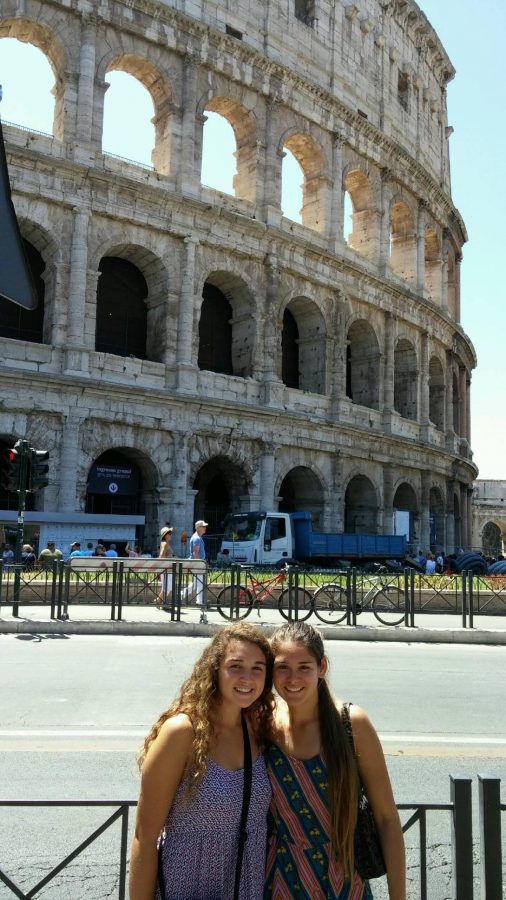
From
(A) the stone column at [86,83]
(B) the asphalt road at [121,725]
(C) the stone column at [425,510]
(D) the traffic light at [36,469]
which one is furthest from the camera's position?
(C) the stone column at [425,510]

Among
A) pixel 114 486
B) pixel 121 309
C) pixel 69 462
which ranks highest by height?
pixel 121 309

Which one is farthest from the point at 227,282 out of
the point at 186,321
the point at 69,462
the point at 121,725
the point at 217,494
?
the point at 121,725

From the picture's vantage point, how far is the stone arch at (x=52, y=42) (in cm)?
2348

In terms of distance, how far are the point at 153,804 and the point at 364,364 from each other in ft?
105

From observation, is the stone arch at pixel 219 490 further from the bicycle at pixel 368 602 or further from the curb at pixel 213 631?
the curb at pixel 213 631

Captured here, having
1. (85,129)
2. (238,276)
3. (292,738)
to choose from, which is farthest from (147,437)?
(292,738)

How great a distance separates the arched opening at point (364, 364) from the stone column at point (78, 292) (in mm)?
13386

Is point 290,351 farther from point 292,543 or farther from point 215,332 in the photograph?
point 292,543

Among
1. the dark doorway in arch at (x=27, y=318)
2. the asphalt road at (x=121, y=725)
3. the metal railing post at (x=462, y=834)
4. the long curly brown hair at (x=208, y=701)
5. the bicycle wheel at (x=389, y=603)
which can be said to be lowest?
the asphalt road at (x=121, y=725)

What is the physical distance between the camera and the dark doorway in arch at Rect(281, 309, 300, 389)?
31.1 metres

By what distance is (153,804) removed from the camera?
2.37 meters

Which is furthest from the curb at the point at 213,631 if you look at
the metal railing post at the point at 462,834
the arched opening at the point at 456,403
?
the arched opening at the point at 456,403

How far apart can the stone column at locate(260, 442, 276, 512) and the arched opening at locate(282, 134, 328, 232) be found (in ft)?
31.7

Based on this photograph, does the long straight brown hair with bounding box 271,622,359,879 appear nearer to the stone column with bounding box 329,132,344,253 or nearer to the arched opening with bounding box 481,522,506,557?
the stone column with bounding box 329,132,344,253
